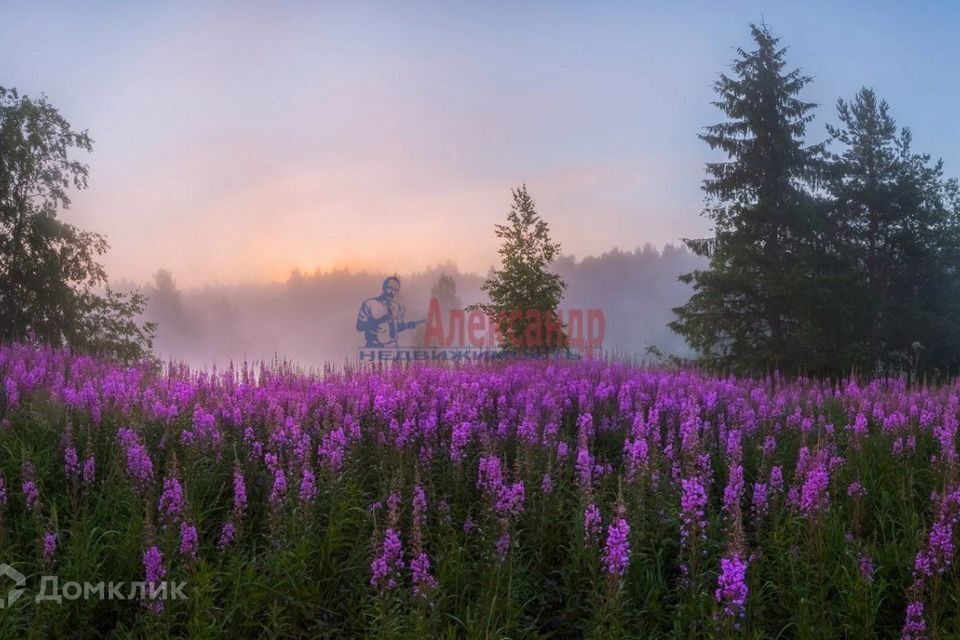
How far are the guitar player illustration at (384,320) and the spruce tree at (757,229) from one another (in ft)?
36.3

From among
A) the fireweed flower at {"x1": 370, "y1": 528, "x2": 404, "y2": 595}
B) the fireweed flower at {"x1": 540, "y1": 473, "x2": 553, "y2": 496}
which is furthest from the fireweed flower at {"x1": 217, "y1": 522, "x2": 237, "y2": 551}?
the fireweed flower at {"x1": 540, "y1": 473, "x2": 553, "y2": 496}

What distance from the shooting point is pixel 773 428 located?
9.73 meters

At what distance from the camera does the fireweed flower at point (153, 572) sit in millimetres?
4434

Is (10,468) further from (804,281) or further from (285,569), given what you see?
(804,281)

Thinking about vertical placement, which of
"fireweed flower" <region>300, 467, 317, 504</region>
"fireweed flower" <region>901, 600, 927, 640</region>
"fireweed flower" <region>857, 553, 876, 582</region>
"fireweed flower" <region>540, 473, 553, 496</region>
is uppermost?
"fireweed flower" <region>300, 467, 317, 504</region>

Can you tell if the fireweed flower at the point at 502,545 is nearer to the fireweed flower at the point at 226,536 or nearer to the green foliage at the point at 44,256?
the fireweed flower at the point at 226,536

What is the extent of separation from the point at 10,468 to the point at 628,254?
179 meters

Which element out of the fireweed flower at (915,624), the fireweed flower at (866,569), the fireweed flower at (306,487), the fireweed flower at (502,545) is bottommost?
the fireweed flower at (915,624)

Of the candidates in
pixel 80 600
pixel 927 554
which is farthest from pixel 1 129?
pixel 927 554

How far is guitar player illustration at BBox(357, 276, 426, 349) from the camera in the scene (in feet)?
78.2

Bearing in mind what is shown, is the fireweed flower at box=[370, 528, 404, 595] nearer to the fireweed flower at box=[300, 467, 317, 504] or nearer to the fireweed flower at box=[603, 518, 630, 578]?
the fireweed flower at box=[300, 467, 317, 504]

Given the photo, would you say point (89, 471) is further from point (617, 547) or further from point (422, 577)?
point (617, 547)

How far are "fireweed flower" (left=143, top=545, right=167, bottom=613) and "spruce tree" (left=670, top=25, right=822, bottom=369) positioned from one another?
24332mm

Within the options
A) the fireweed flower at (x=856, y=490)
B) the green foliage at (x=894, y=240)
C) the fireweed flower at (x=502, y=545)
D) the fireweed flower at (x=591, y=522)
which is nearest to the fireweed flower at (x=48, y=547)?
the fireweed flower at (x=502, y=545)
